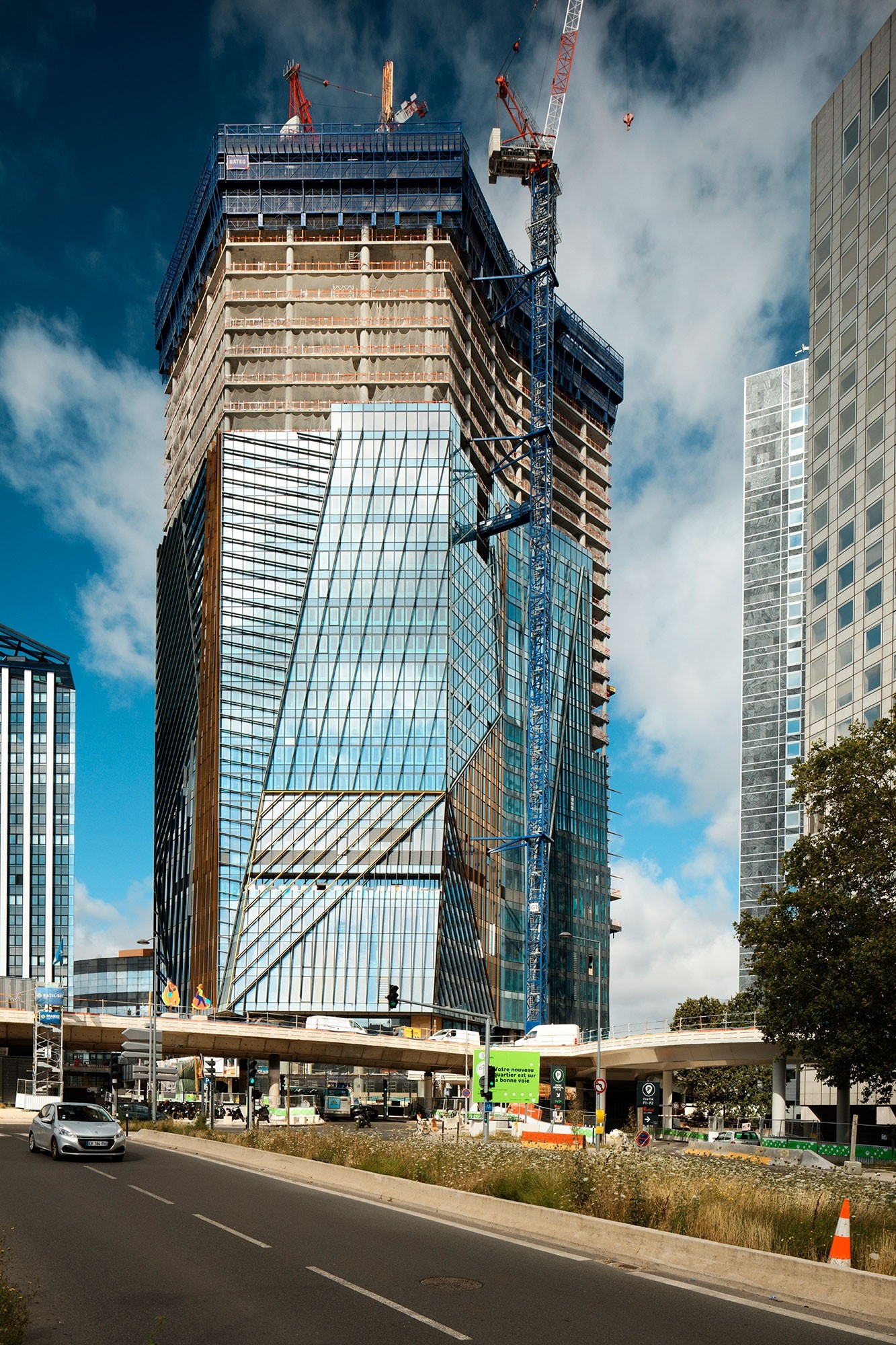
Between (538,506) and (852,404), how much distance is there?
79.2m

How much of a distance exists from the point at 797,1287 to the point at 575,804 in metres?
152

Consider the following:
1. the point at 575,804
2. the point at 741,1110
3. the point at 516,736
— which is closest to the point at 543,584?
the point at 516,736

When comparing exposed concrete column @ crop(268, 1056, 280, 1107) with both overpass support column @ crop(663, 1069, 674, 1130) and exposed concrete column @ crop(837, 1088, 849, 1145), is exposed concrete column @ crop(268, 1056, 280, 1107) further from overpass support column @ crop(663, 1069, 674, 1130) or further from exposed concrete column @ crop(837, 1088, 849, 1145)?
exposed concrete column @ crop(837, 1088, 849, 1145)

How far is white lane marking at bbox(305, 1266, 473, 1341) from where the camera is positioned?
42.1 ft

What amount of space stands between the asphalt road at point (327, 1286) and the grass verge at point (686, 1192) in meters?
1.40

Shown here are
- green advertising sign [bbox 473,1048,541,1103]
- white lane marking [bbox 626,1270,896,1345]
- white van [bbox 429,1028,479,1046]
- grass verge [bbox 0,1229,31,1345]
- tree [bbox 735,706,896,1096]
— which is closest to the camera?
grass verge [bbox 0,1229,31,1345]

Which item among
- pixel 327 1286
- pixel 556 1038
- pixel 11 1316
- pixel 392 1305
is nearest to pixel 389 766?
pixel 556 1038

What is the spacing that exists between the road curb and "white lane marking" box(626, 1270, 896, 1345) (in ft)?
1.40

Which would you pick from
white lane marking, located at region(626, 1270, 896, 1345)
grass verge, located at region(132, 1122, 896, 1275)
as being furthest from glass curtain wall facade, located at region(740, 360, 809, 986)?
white lane marking, located at region(626, 1270, 896, 1345)

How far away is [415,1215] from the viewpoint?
22.9 m

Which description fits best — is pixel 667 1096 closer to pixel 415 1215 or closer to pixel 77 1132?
pixel 77 1132

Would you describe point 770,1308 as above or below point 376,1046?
above

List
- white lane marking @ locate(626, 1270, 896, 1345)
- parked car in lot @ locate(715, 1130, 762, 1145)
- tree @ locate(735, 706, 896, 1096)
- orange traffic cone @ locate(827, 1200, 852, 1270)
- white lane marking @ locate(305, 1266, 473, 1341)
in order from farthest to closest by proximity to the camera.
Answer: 1. parked car in lot @ locate(715, 1130, 762, 1145)
2. tree @ locate(735, 706, 896, 1096)
3. orange traffic cone @ locate(827, 1200, 852, 1270)
4. white lane marking @ locate(626, 1270, 896, 1345)
5. white lane marking @ locate(305, 1266, 473, 1341)

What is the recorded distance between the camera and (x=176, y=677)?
148 m
